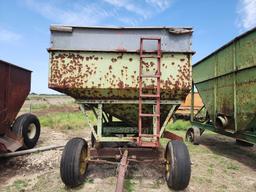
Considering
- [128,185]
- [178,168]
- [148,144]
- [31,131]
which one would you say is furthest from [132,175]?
[31,131]

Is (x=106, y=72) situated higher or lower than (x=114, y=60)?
lower

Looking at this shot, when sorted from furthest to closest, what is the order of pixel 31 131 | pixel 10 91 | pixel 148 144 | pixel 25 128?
pixel 31 131 → pixel 25 128 → pixel 10 91 → pixel 148 144

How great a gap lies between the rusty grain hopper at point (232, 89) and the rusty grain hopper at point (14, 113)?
4.96 metres

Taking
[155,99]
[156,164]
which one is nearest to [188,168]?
[155,99]

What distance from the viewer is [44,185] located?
4.46 metres

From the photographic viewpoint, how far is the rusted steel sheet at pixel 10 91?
5.88 meters

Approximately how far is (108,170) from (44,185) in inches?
50.4

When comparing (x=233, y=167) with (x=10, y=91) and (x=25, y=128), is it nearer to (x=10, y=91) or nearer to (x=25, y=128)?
(x=25, y=128)

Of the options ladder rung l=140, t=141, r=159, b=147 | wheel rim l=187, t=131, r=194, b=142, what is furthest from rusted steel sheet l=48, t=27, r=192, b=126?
wheel rim l=187, t=131, r=194, b=142

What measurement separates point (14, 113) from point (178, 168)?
4450 mm

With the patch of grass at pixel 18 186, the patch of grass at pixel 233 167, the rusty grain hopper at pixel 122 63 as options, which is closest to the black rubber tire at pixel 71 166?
the rusty grain hopper at pixel 122 63

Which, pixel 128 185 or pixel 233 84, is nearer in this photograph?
pixel 128 185

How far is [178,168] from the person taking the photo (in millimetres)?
4047

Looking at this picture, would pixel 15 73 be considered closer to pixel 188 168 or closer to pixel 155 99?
pixel 155 99
